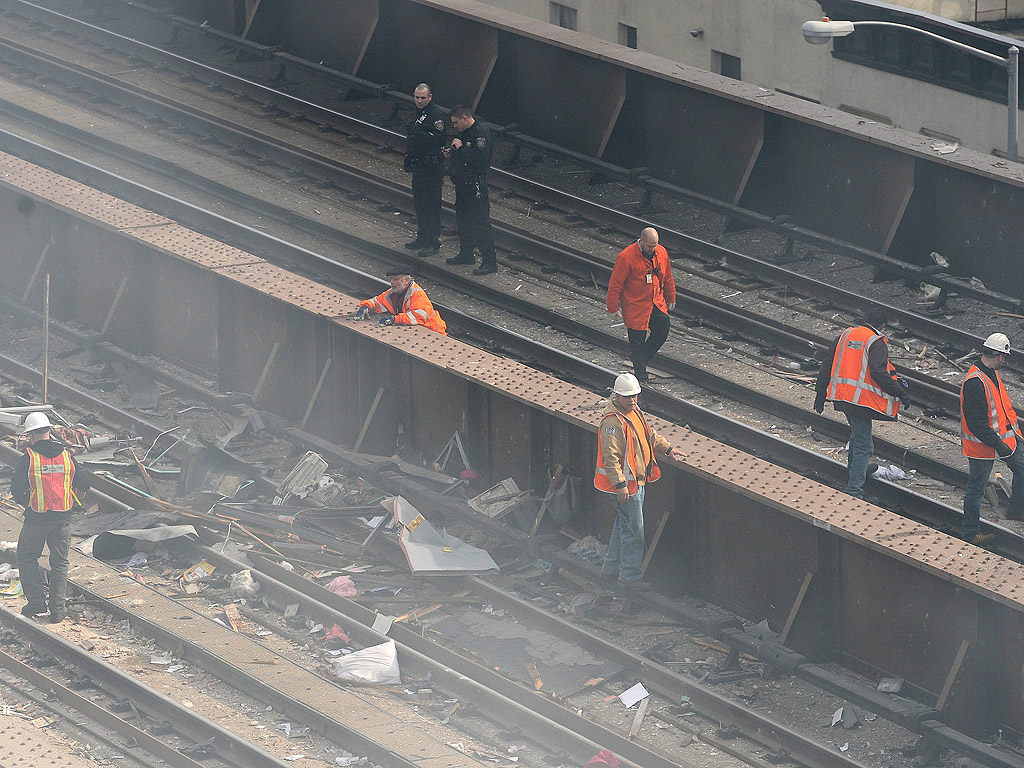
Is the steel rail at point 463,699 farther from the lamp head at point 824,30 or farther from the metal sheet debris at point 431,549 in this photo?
the lamp head at point 824,30

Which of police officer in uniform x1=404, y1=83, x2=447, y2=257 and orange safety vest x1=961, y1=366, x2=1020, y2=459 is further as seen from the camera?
police officer in uniform x1=404, y1=83, x2=447, y2=257

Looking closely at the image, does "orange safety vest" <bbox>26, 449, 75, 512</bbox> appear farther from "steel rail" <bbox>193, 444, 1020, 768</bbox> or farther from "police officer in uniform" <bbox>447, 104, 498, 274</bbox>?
"police officer in uniform" <bbox>447, 104, 498, 274</bbox>

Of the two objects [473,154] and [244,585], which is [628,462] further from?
[473,154]

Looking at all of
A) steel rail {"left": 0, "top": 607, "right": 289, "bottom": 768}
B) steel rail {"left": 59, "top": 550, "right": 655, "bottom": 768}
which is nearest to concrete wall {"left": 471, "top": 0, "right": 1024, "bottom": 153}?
steel rail {"left": 59, "top": 550, "right": 655, "bottom": 768}

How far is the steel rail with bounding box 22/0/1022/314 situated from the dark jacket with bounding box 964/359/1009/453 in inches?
181

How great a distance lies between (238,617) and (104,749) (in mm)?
2025

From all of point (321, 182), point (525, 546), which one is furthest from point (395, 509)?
point (321, 182)

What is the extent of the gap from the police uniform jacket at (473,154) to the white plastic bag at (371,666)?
6.86 metres

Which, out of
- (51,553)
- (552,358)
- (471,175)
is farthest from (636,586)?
(471,175)

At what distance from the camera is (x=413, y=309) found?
52.7ft

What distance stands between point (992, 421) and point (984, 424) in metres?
0.10

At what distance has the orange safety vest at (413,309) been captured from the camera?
52.6 ft

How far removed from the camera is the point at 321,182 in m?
21.9

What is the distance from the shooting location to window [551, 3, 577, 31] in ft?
110
